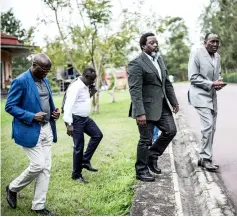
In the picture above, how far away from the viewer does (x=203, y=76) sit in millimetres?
5383

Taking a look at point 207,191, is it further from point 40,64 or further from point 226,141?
point 226,141

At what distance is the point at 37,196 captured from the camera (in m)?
4.07

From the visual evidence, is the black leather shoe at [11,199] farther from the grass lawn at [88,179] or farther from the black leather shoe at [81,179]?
the black leather shoe at [81,179]

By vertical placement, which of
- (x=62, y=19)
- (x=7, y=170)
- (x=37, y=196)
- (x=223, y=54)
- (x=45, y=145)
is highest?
(x=62, y=19)

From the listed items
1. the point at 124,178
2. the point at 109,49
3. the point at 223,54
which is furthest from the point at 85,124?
the point at 223,54

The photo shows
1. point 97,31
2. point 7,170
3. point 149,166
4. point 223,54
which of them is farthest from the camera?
point 223,54

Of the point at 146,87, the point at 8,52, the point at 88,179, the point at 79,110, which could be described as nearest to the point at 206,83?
the point at 146,87

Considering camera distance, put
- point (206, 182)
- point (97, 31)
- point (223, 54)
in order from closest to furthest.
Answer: point (206, 182) → point (97, 31) → point (223, 54)

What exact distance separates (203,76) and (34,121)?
238 cm

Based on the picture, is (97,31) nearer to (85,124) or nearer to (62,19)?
(62,19)

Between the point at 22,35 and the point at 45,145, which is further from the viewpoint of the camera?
the point at 22,35

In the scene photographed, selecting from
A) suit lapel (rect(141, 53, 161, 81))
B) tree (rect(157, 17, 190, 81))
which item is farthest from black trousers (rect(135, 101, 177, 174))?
tree (rect(157, 17, 190, 81))

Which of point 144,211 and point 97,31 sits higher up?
point 97,31

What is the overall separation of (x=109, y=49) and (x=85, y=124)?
9174 millimetres
